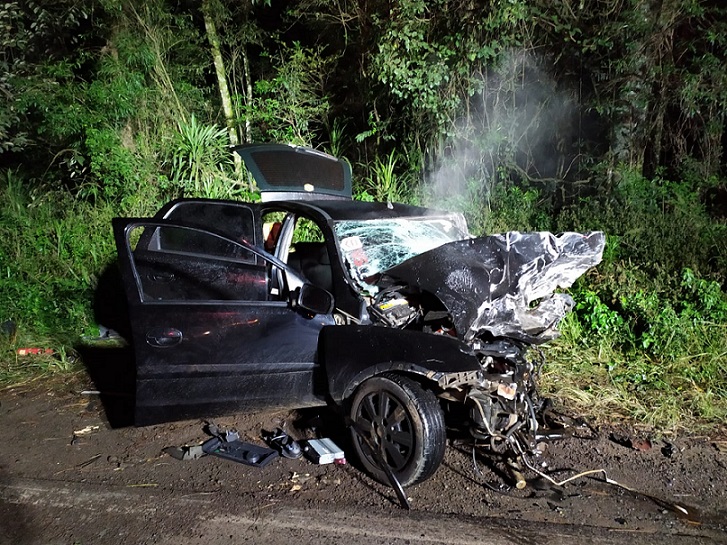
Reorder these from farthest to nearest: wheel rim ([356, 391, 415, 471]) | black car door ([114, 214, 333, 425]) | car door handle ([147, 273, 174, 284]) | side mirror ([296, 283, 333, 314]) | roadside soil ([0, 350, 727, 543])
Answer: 1. car door handle ([147, 273, 174, 284])
2. black car door ([114, 214, 333, 425])
3. side mirror ([296, 283, 333, 314])
4. wheel rim ([356, 391, 415, 471])
5. roadside soil ([0, 350, 727, 543])

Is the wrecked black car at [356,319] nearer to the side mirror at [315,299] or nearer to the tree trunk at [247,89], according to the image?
the side mirror at [315,299]

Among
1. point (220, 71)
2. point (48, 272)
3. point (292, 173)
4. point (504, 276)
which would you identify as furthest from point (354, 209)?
point (220, 71)

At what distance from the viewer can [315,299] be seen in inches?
131

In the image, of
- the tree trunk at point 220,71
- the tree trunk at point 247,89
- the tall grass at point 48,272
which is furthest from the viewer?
the tree trunk at point 247,89

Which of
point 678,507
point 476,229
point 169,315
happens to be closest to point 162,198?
point 476,229

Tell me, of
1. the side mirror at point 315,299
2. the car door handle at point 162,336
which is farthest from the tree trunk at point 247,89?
the side mirror at point 315,299

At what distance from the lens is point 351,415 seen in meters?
3.41

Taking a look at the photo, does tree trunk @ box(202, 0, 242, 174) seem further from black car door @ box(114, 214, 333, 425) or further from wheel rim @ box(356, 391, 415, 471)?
wheel rim @ box(356, 391, 415, 471)

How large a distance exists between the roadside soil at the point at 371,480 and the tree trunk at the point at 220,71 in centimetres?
583

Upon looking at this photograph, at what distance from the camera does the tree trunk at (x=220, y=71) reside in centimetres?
903

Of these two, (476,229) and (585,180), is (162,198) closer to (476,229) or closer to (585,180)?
(476,229)

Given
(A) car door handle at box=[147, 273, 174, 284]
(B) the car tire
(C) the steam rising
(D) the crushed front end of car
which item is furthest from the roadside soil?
(C) the steam rising

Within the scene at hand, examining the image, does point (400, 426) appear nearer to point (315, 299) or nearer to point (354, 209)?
point (315, 299)

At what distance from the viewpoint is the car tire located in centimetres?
306
